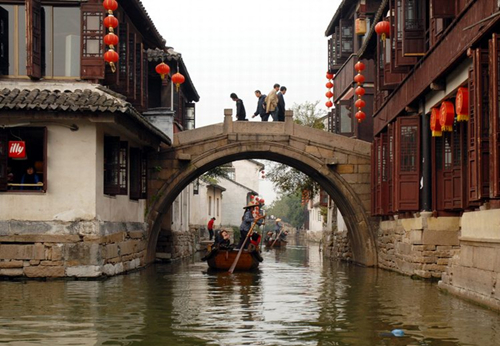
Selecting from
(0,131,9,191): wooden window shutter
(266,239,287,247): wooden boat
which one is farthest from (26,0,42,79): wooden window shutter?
(266,239,287,247): wooden boat

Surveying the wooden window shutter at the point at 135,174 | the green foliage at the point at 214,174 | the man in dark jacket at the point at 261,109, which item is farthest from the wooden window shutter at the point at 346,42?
the wooden window shutter at the point at 135,174

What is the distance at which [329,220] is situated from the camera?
117 ft

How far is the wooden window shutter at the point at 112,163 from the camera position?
18.8 metres

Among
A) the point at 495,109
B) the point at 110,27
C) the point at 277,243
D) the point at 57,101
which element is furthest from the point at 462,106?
the point at 277,243

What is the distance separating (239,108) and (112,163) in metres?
8.69

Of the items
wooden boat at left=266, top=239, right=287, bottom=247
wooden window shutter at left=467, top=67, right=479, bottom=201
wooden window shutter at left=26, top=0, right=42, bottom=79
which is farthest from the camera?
wooden boat at left=266, top=239, right=287, bottom=247

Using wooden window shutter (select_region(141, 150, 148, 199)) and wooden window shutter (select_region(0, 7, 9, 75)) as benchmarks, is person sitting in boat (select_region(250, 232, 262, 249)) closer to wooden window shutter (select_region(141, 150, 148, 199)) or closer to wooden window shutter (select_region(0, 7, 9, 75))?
wooden window shutter (select_region(141, 150, 148, 199))

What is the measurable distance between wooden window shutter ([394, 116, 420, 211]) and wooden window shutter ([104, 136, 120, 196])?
6131mm

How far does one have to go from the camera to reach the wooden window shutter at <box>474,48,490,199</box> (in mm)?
12094

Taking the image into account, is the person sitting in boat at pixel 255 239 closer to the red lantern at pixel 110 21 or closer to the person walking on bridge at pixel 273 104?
the person walking on bridge at pixel 273 104

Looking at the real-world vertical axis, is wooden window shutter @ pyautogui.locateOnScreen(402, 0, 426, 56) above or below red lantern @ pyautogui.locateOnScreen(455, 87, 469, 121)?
above

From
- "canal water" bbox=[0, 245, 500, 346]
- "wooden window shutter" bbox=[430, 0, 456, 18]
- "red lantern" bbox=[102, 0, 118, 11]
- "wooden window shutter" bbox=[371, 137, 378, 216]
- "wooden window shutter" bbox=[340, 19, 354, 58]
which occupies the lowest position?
"canal water" bbox=[0, 245, 500, 346]

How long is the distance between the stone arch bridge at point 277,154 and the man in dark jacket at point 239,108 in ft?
6.81

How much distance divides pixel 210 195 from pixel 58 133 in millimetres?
30895
